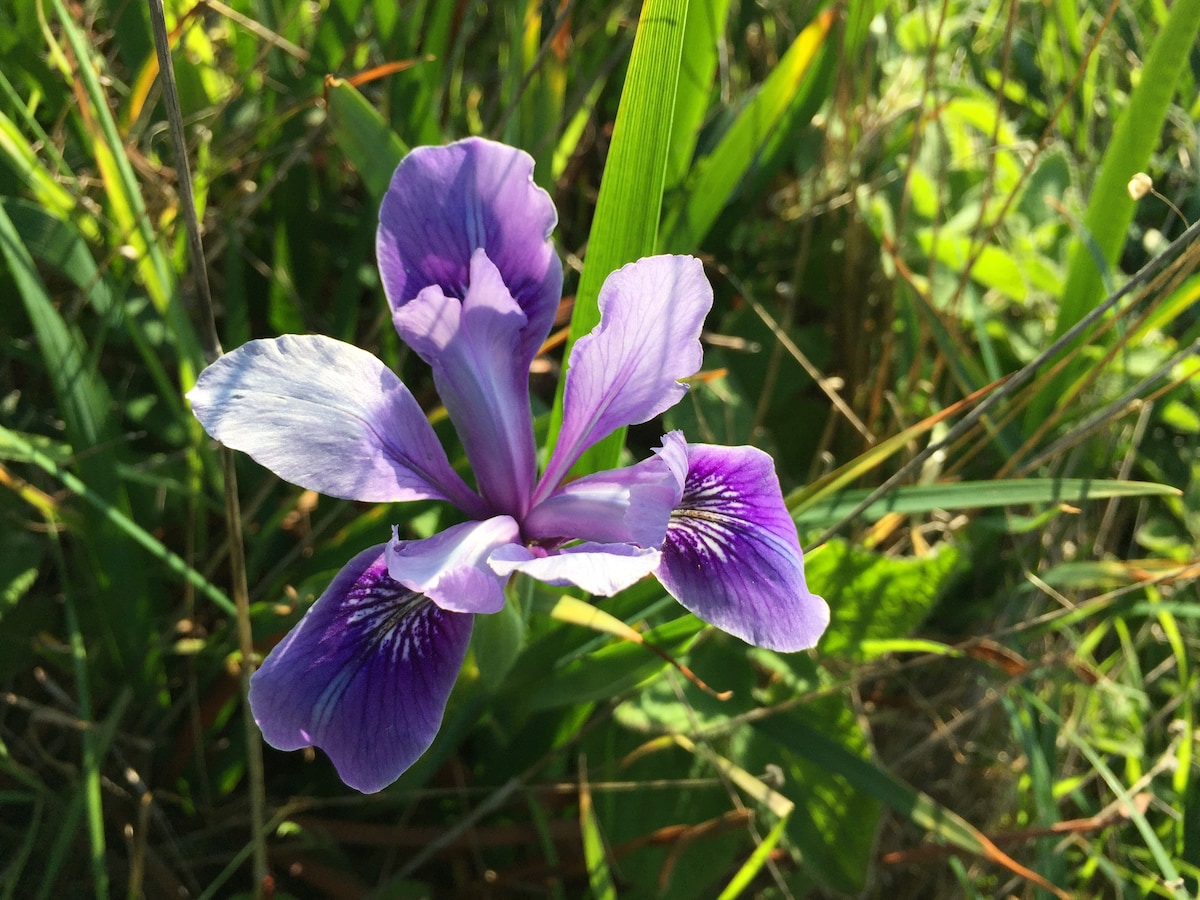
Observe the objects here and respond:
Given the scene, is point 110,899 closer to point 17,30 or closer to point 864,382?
point 17,30

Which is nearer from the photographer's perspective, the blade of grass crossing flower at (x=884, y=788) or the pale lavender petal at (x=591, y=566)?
the pale lavender petal at (x=591, y=566)

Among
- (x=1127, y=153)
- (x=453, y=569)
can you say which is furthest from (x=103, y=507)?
(x=1127, y=153)

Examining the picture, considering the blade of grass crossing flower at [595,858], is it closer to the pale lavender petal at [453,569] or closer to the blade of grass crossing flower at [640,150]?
the pale lavender petal at [453,569]

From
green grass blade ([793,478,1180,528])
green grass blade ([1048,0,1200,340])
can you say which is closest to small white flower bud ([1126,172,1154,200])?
green grass blade ([1048,0,1200,340])

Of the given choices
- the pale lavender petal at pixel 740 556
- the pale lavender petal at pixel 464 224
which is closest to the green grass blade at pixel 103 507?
the pale lavender petal at pixel 464 224

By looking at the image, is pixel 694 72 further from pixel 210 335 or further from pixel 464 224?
pixel 210 335
